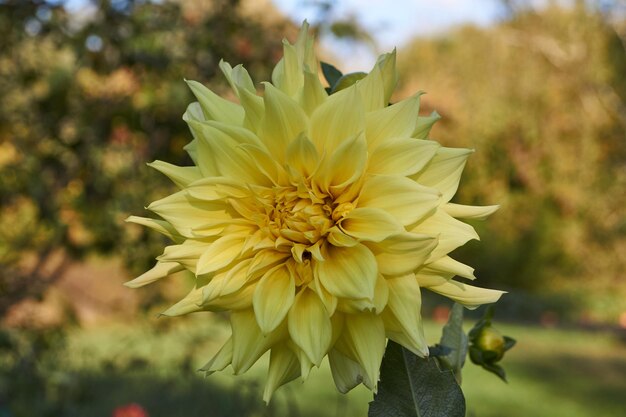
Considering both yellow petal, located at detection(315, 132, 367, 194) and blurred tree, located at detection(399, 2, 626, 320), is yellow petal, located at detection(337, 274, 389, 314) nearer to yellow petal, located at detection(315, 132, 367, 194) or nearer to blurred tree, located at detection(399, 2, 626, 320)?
yellow petal, located at detection(315, 132, 367, 194)

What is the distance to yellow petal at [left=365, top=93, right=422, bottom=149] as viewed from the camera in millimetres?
707

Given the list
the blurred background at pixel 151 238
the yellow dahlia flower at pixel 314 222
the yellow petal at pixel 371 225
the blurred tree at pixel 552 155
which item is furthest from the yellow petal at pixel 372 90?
the blurred tree at pixel 552 155

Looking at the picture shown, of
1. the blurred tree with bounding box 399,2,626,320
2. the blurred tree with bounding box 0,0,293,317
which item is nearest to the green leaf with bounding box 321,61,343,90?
the blurred tree with bounding box 0,0,293,317

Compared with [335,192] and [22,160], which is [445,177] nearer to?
[335,192]

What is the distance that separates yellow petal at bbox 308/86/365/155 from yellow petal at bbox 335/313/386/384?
16cm

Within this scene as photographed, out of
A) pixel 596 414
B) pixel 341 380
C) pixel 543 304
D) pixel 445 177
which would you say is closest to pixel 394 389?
pixel 341 380

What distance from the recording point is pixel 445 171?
0.72 metres

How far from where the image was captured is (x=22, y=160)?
10.1ft

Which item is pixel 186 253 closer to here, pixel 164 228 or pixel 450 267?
pixel 164 228

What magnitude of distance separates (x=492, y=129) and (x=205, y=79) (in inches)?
435

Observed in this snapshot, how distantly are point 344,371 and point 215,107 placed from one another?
29 cm

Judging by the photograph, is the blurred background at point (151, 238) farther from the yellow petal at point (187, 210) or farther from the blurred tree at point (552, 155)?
the yellow petal at point (187, 210)

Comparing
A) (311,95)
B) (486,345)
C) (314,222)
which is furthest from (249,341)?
(486,345)

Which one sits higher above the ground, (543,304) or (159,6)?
(159,6)
